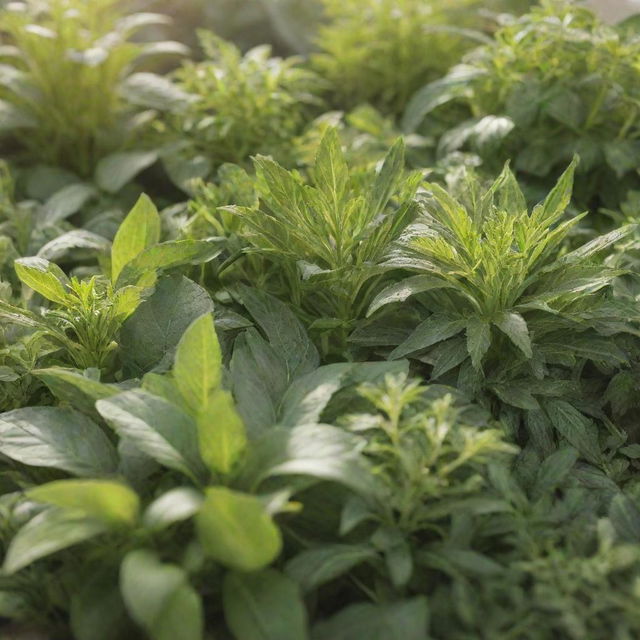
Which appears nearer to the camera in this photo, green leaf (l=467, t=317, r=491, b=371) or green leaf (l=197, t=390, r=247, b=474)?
green leaf (l=197, t=390, r=247, b=474)

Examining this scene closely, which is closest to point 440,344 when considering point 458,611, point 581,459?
point 581,459

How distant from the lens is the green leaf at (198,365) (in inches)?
54.2

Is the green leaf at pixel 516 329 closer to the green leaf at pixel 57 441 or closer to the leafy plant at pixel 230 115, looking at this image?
the green leaf at pixel 57 441

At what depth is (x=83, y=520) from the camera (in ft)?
4.07

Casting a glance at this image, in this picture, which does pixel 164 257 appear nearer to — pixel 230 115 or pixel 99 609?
pixel 99 609

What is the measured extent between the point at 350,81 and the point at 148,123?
3.00 feet

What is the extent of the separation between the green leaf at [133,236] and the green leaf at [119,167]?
2.66 ft

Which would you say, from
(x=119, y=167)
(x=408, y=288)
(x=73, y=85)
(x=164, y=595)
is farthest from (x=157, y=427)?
(x=73, y=85)

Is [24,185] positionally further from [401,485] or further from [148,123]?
[401,485]

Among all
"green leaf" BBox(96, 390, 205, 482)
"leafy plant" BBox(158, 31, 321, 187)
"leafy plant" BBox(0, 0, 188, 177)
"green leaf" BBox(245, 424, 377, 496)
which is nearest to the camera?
"green leaf" BBox(245, 424, 377, 496)

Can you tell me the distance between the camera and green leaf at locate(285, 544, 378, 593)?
48.7 inches

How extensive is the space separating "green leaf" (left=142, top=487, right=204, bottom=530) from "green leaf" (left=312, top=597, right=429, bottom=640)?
303mm

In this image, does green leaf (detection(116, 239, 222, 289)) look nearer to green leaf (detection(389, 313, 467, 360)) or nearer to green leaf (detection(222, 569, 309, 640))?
green leaf (detection(389, 313, 467, 360))

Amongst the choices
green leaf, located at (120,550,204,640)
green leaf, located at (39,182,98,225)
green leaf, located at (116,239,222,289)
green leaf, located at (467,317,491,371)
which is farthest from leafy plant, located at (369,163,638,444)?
green leaf, located at (39,182,98,225)
